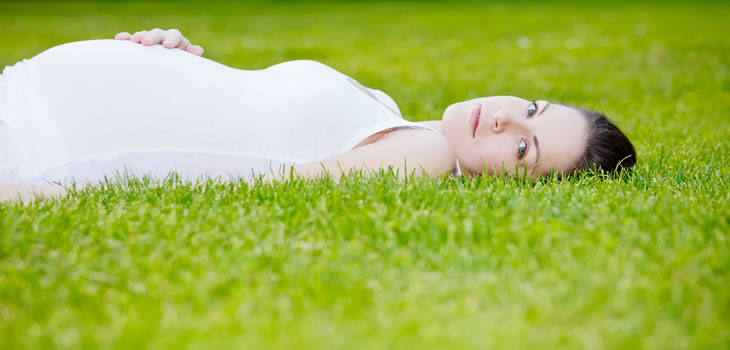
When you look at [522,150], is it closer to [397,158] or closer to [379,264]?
[397,158]

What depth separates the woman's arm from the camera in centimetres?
306

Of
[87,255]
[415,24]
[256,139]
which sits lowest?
[87,255]

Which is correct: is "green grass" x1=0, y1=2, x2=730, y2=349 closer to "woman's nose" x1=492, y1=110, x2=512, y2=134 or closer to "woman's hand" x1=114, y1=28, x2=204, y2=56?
"woman's nose" x1=492, y1=110, x2=512, y2=134

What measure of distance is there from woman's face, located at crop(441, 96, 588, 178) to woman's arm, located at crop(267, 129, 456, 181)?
0.33m

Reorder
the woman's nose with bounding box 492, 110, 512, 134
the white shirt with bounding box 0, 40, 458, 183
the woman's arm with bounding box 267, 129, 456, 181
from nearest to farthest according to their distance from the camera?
the white shirt with bounding box 0, 40, 458, 183 < the woman's arm with bounding box 267, 129, 456, 181 < the woman's nose with bounding box 492, 110, 512, 134

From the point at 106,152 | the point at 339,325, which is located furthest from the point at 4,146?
the point at 339,325

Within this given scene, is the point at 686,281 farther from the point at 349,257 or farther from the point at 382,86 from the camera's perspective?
the point at 382,86

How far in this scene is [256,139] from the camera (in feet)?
9.98

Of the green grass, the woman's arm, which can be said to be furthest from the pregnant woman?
the green grass

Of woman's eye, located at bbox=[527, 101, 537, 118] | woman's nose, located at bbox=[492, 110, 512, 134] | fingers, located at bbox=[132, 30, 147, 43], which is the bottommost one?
woman's nose, located at bbox=[492, 110, 512, 134]

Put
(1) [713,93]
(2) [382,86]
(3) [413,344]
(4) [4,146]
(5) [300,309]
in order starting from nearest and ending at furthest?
(3) [413,344] < (5) [300,309] < (4) [4,146] < (1) [713,93] < (2) [382,86]

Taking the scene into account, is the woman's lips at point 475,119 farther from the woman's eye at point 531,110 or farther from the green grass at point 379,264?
the green grass at point 379,264

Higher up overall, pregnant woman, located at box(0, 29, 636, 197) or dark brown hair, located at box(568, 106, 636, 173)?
pregnant woman, located at box(0, 29, 636, 197)

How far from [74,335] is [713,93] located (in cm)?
710
